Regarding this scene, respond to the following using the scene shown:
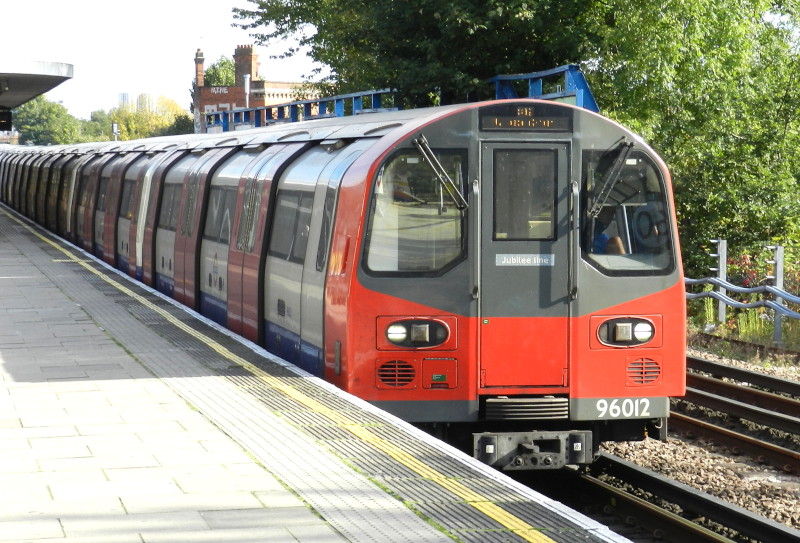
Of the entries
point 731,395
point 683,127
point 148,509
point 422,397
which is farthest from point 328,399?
point 683,127

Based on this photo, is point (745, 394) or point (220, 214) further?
point (220, 214)

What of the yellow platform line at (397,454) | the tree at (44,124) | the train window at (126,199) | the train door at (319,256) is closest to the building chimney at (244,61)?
the train window at (126,199)

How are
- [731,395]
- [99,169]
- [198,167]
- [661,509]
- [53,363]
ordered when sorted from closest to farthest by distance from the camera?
[661,509] → [53,363] → [731,395] → [198,167] → [99,169]

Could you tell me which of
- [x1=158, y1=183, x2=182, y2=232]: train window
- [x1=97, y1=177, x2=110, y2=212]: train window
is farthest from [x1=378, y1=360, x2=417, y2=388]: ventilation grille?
[x1=97, y1=177, x2=110, y2=212]: train window

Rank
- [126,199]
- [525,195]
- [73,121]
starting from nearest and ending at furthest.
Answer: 1. [525,195]
2. [126,199]
3. [73,121]

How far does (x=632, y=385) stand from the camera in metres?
8.59

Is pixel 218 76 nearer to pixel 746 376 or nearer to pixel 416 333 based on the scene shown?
pixel 746 376

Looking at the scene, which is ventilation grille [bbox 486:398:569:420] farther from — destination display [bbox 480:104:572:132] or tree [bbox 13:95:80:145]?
tree [bbox 13:95:80:145]

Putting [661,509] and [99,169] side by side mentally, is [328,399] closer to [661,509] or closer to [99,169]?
[661,509]

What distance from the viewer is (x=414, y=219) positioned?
844 centimetres

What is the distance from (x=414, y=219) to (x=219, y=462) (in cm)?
244

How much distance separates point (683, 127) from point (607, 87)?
2261 millimetres

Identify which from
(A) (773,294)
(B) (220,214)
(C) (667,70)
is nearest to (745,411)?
(A) (773,294)

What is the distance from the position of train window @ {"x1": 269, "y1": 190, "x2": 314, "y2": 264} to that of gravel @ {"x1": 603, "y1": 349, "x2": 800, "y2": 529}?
3.31 meters
